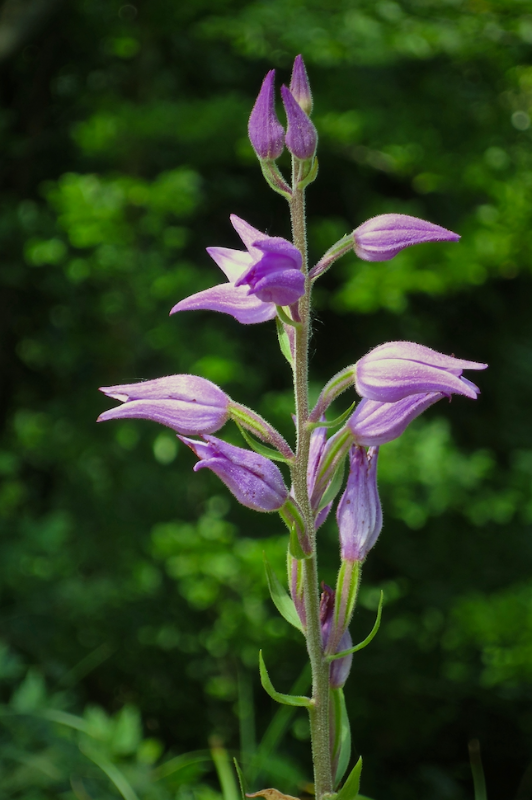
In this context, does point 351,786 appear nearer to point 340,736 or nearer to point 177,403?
point 340,736

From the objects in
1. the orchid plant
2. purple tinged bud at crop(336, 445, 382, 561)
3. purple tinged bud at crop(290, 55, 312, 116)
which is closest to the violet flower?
the orchid plant

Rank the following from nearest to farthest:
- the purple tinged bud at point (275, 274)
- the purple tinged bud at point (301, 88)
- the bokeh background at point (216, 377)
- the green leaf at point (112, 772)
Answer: the purple tinged bud at point (275, 274)
the purple tinged bud at point (301, 88)
the green leaf at point (112, 772)
the bokeh background at point (216, 377)

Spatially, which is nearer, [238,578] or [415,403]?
[415,403]

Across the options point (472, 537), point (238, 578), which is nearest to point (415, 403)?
point (238, 578)

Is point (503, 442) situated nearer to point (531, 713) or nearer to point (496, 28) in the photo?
point (531, 713)

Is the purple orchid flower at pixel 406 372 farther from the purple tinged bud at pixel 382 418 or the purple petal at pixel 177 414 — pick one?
the purple petal at pixel 177 414

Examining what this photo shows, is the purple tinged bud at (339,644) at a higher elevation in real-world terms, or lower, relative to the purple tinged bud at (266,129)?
lower

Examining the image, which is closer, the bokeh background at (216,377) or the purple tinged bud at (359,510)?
the purple tinged bud at (359,510)

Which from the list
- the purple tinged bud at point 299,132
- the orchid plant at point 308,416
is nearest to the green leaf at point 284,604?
the orchid plant at point 308,416
